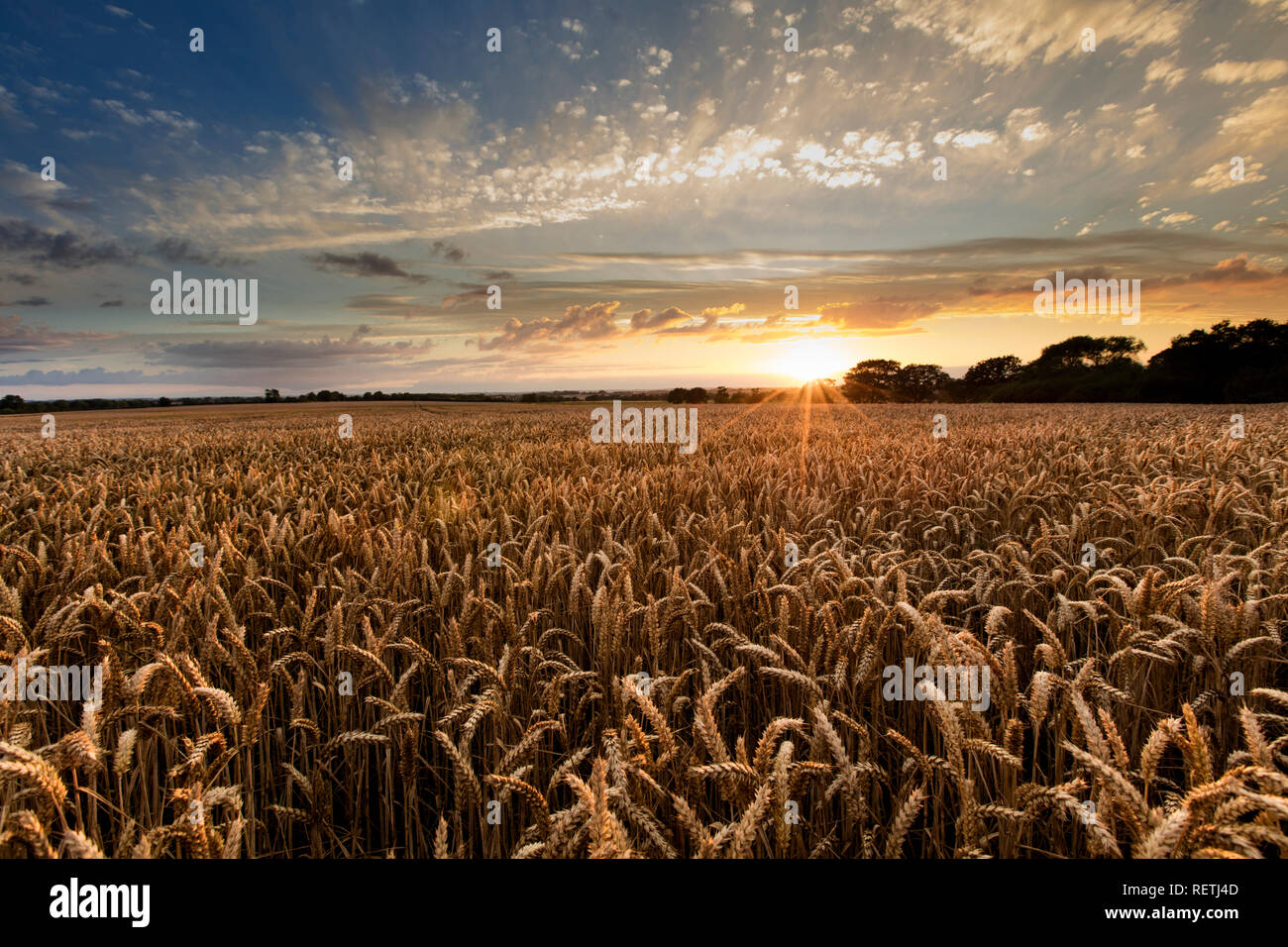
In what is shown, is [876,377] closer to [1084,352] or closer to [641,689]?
[1084,352]

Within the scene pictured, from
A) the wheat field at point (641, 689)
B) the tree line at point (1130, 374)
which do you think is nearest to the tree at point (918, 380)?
the tree line at point (1130, 374)

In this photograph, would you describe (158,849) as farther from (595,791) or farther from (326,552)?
(326,552)

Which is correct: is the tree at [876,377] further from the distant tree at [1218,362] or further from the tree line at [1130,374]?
the distant tree at [1218,362]

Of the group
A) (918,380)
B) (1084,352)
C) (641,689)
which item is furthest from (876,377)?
(641,689)

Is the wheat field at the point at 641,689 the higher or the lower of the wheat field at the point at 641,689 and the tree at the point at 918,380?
the lower

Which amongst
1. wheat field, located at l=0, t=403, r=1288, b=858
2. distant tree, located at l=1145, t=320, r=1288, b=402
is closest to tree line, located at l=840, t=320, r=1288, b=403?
distant tree, located at l=1145, t=320, r=1288, b=402

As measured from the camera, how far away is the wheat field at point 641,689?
1435 millimetres

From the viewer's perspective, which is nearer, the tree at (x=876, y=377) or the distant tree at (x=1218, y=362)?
the distant tree at (x=1218, y=362)

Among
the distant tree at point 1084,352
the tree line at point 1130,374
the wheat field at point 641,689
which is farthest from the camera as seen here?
the distant tree at point 1084,352

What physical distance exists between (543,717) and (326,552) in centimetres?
278
